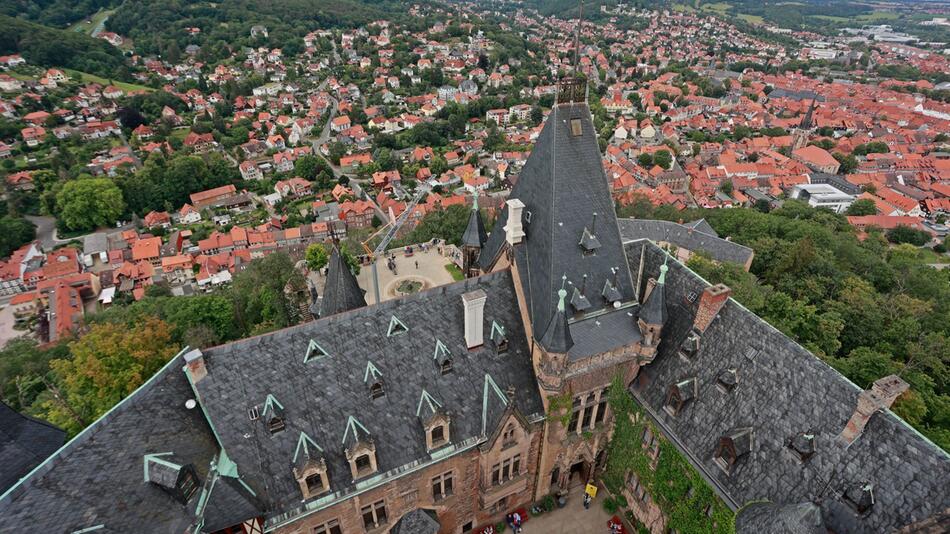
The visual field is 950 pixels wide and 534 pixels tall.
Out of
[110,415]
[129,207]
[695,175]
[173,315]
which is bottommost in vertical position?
[129,207]

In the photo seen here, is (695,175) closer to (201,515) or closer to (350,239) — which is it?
(350,239)

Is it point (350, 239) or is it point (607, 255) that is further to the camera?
point (350, 239)

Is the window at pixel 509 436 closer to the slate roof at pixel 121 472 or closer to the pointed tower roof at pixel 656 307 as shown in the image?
the pointed tower roof at pixel 656 307

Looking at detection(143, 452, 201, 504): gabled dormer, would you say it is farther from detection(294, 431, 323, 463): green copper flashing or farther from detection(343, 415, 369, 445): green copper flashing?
detection(343, 415, 369, 445): green copper flashing

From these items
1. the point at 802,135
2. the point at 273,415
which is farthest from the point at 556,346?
the point at 802,135

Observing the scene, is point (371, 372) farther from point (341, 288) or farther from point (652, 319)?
point (652, 319)

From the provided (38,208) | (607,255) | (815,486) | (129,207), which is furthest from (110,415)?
(38,208)

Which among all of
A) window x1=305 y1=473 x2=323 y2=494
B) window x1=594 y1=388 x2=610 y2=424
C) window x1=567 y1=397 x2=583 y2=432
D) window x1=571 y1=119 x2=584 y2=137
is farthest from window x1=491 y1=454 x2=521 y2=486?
window x1=571 y1=119 x2=584 y2=137

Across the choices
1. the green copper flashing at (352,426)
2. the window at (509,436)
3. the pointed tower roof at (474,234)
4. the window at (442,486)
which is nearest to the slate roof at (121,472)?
the green copper flashing at (352,426)
